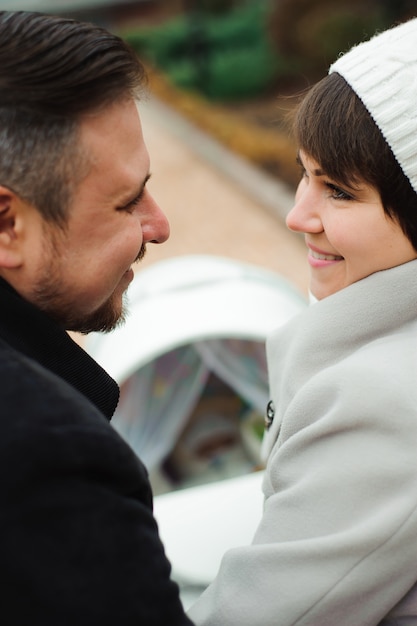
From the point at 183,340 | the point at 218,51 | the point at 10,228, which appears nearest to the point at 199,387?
the point at 183,340

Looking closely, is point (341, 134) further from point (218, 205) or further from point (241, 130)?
point (241, 130)

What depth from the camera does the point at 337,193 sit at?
5.71ft

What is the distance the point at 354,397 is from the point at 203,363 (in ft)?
8.34

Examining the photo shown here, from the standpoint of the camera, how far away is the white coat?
1.51 metres

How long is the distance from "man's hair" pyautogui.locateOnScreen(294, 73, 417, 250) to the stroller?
1.36 meters

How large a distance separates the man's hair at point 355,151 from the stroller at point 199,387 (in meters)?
1.36

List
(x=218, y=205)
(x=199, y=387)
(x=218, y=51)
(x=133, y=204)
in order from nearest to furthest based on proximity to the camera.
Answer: (x=133, y=204)
(x=199, y=387)
(x=218, y=205)
(x=218, y=51)

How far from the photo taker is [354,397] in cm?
154

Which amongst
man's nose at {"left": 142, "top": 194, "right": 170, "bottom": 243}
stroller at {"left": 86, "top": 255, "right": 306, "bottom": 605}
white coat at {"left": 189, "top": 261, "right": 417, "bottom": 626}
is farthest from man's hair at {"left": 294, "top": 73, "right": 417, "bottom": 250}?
stroller at {"left": 86, "top": 255, "right": 306, "bottom": 605}

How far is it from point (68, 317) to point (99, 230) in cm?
19

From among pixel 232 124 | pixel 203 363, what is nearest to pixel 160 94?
pixel 232 124

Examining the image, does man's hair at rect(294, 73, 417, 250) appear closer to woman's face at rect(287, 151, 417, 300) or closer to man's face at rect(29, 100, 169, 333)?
woman's face at rect(287, 151, 417, 300)

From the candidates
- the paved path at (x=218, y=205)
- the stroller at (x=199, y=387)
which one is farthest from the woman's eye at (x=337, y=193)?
the paved path at (x=218, y=205)

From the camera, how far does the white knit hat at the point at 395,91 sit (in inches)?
63.1
